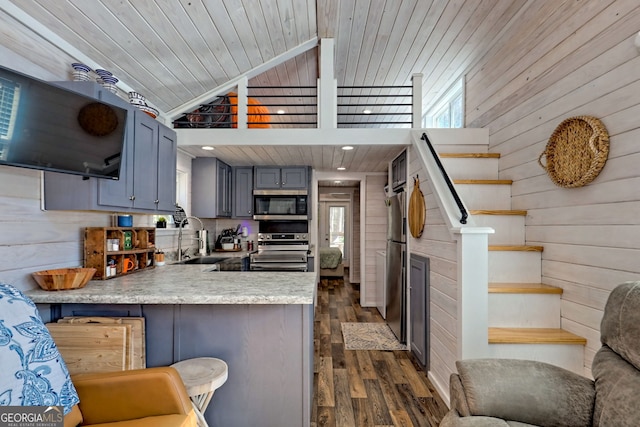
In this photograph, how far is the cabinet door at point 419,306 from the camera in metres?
2.68

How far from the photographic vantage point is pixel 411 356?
307 cm

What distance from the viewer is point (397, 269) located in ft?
11.7

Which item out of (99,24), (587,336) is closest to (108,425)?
(99,24)

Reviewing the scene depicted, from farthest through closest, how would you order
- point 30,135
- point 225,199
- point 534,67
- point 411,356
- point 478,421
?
point 225,199, point 411,356, point 534,67, point 30,135, point 478,421

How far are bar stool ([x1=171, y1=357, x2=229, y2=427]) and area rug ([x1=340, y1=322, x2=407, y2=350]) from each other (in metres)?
1.99

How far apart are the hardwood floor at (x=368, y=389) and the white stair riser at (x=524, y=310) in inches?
30.5

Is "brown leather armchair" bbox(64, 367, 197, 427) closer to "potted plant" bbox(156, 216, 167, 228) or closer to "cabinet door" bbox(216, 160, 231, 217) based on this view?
"potted plant" bbox(156, 216, 167, 228)

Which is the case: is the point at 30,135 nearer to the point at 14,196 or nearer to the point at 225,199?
the point at 14,196

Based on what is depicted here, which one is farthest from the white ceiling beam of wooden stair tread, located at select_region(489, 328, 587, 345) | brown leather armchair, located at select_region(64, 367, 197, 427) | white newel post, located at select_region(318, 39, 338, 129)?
wooden stair tread, located at select_region(489, 328, 587, 345)

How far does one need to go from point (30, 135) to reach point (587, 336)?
10.5ft

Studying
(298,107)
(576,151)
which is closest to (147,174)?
(576,151)

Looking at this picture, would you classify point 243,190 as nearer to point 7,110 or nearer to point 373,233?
point 373,233

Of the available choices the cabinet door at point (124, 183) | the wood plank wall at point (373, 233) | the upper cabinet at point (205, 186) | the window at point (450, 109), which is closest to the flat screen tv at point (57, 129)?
the cabinet door at point (124, 183)

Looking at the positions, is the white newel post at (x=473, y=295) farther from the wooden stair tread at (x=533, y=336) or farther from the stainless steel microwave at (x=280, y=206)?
the stainless steel microwave at (x=280, y=206)
